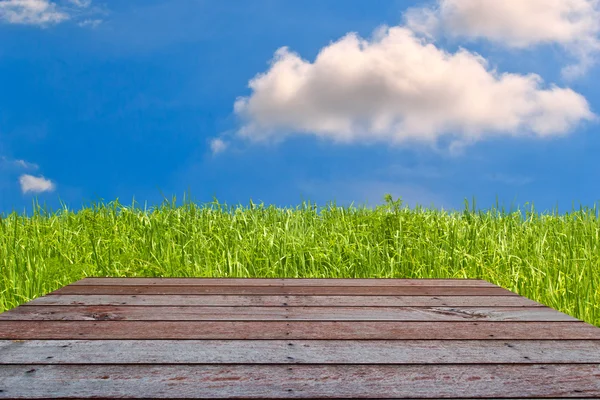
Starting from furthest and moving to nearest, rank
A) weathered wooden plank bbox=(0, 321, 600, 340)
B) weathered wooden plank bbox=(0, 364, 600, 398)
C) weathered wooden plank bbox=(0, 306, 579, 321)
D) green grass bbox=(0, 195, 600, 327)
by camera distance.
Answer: green grass bbox=(0, 195, 600, 327) < weathered wooden plank bbox=(0, 306, 579, 321) < weathered wooden plank bbox=(0, 321, 600, 340) < weathered wooden plank bbox=(0, 364, 600, 398)

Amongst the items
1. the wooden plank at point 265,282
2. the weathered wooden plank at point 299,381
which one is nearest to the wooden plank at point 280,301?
the wooden plank at point 265,282

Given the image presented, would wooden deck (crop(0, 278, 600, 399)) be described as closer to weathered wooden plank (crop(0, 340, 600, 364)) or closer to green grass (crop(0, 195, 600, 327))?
weathered wooden plank (crop(0, 340, 600, 364))

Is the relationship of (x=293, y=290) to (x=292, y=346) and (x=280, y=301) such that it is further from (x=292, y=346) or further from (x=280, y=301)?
(x=292, y=346)

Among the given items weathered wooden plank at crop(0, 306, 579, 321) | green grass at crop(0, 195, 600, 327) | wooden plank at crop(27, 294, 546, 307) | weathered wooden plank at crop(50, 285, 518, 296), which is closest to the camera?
weathered wooden plank at crop(0, 306, 579, 321)

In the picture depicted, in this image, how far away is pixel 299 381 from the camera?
6.27 ft

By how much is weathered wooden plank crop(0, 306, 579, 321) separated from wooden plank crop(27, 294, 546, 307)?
4.4 inches

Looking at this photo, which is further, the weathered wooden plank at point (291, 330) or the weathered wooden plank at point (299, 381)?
Answer: the weathered wooden plank at point (291, 330)

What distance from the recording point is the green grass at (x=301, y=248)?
5250mm

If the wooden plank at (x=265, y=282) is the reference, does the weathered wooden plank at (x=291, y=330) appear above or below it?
below

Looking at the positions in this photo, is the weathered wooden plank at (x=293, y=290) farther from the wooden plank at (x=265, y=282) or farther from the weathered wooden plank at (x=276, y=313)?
the weathered wooden plank at (x=276, y=313)

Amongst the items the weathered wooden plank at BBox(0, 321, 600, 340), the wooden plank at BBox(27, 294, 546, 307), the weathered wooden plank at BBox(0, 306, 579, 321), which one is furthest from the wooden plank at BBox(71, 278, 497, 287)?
the weathered wooden plank at BBox(0, 321, 600, 340)

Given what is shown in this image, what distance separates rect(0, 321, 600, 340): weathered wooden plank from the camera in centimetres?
248

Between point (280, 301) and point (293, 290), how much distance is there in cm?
39

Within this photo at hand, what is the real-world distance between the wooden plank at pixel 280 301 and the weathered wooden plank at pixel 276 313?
111 mm
